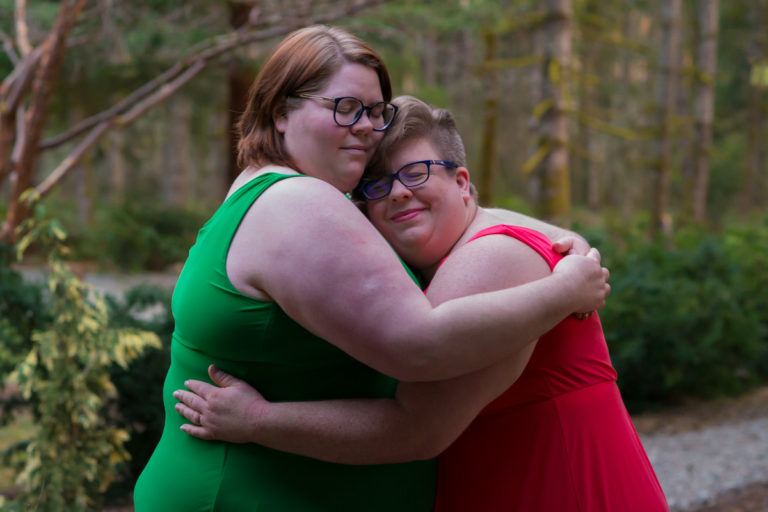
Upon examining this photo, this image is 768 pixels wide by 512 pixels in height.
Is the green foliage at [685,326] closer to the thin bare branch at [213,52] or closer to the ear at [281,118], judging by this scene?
the thin bare branch at [213,52]

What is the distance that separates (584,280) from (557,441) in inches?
17.4

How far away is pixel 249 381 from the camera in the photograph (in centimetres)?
178

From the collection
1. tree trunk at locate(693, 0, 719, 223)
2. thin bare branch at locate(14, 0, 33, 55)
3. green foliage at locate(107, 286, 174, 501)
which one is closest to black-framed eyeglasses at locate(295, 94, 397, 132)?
green foliage at locate(107, 286, 174, 501)

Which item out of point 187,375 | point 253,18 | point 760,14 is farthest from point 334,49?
point 760,14

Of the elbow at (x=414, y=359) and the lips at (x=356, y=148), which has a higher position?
the lips at (x=356, y=148)

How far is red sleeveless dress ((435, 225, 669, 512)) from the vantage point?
1.92m

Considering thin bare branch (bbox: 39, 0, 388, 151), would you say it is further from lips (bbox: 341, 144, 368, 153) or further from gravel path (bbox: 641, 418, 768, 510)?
lips (bbox: 341, 144, 368, 153)

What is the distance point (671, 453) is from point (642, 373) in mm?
1223

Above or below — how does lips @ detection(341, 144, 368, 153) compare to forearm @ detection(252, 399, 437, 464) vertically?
above

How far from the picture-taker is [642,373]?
7.23 metres

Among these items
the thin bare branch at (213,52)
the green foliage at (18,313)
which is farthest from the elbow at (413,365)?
the thin bare branch at (213,52)

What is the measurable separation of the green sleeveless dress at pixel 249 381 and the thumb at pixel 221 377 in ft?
0.05

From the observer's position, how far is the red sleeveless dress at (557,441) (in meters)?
1.92

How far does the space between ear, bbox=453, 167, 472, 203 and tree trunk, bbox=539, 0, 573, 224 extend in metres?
6.91
